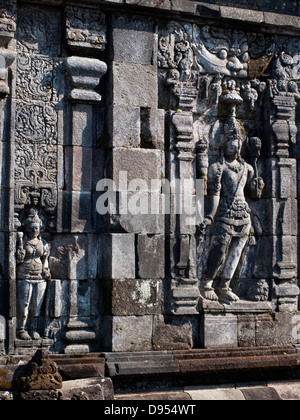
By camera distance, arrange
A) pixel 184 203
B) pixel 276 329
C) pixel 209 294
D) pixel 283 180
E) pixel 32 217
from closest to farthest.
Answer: pixel 32 217 → pixel 184 203 → pixel 209 294 → pixel 276 329 → pixel 283 180

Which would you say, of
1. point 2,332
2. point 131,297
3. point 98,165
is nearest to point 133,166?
point 98,165

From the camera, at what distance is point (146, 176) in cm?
921

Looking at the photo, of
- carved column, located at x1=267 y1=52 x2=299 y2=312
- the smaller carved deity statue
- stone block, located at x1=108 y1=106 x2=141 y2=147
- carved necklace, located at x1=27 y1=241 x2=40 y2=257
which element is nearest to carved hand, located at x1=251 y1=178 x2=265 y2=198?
carved column, located at x1=267 y1=52 x2=299 y2=312

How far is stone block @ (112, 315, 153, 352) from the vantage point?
350 inches

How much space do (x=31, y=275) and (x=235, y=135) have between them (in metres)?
3.40

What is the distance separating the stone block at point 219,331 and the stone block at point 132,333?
0.81m

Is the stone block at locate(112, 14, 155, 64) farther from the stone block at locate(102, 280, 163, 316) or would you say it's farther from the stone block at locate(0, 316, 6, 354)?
the stone block at locate(0, 316, 6, 354)

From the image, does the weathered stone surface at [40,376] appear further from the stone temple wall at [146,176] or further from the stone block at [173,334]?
the stone block at [173,334]

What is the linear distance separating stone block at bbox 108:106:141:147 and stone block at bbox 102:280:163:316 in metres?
1.78

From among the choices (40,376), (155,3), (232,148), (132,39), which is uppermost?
(155,3)

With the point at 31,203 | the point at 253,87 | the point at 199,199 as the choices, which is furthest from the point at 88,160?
the point at 253,87

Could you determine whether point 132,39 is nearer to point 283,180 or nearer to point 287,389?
point 283,180

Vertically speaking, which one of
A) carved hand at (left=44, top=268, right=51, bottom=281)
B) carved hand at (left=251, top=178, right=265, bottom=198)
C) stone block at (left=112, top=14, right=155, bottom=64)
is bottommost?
carved hand at (left=44, top=268, right=51, bottom=281)
